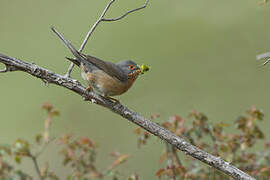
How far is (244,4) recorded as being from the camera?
9.48 metres

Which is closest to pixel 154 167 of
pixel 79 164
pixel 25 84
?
pixel 79 164

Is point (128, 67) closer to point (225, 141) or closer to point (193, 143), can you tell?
point (193, 143)

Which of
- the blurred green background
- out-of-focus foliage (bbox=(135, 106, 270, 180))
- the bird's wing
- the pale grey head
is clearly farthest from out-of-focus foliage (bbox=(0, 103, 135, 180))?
the blurred green background

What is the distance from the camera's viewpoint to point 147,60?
8688 millimetres

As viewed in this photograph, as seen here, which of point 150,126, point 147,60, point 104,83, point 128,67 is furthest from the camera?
point 147,60

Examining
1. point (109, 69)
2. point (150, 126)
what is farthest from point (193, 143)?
point (109, 69)

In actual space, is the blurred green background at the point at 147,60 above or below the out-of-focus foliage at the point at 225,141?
below

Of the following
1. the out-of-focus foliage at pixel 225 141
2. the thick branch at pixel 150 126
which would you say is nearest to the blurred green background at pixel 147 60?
the out-of-focus foliage at pixel 225 141

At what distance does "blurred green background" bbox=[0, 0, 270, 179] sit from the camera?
7.96m

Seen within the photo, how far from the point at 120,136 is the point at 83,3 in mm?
4106

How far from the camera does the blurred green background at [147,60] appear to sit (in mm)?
7957

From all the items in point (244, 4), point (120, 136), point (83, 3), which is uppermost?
point (83, 3)

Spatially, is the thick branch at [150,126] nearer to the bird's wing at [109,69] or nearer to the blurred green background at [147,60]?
the bird's wing at [109,69]

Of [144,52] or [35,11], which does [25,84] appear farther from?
[144,52]
